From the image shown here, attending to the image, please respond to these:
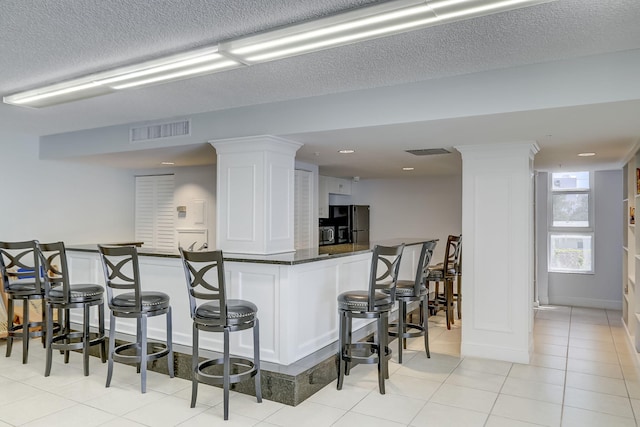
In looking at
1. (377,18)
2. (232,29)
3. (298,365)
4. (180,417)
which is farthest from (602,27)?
(180,417)

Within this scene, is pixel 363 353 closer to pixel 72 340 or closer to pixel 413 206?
pixel 72 340

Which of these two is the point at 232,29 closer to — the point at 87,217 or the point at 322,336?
the point at 322,336

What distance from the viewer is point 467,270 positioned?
4.53m

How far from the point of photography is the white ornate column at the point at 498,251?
168 inches

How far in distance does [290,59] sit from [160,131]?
7.74 feet

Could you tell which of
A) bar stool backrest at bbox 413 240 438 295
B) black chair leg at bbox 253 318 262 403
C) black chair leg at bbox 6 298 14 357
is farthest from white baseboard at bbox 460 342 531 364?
black chair leg at bbox 6 298 14 357

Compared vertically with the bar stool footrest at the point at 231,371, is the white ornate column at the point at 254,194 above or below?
above

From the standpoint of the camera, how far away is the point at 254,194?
4199mm

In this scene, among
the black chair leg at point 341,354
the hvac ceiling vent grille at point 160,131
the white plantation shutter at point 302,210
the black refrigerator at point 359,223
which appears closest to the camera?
the black chair leg at point 341,354

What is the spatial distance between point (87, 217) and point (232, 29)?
16.8ft

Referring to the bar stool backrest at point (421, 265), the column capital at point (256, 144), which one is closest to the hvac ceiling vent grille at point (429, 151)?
the bar stool backrest at point (421, 265)

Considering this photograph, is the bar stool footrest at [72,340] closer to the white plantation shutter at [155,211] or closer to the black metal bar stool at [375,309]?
the black metal bar stool at [375,309]

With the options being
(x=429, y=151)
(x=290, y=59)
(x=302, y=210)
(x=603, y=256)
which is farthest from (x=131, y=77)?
(x=603, y=256)

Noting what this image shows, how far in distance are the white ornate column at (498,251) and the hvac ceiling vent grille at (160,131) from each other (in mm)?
2795
